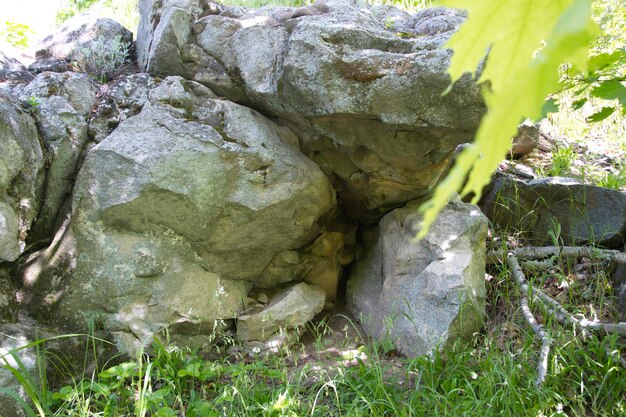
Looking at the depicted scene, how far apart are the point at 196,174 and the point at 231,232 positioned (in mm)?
476

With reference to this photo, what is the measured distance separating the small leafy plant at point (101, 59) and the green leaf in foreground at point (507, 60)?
13.0ft

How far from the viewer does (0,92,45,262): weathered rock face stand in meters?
2.97

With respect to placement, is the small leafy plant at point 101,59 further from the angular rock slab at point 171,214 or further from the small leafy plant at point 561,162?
the small leafy plant at point 561,162

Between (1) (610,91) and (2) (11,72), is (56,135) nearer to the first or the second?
(2) (11,72)

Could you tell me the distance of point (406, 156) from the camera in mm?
3537

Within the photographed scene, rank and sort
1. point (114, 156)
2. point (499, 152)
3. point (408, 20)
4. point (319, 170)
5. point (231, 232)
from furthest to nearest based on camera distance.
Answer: point (408, 20)
point (319, 170)
point (231, 232)
point (114, 156)
point (499, 152)

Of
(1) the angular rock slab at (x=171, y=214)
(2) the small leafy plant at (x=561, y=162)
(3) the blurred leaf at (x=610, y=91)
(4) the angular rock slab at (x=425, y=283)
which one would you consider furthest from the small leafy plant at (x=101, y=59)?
(2) the small leafy plant at (x=561, y=162)

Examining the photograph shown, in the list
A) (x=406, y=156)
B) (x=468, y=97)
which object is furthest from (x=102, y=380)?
(x=468, y=97)

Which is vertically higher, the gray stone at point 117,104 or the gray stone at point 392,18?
the gray stone at point 392,18

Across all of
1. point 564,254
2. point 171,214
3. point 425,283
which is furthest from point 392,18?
point 171,214

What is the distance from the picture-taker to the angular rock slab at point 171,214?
3.22 metres

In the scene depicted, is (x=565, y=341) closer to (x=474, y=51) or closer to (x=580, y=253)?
(x=580, y=253)

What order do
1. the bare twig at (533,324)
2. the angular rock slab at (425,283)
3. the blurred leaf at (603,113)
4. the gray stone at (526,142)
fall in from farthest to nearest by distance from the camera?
1. the gray stone at (526,142)
2. the angular rock slab at (425,283)
3. the bare twig at (533,324)
4. the blurred leaf at (603,113)

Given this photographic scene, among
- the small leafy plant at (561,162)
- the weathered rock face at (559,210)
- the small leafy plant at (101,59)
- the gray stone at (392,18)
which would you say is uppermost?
the gray stone at (392,18)
